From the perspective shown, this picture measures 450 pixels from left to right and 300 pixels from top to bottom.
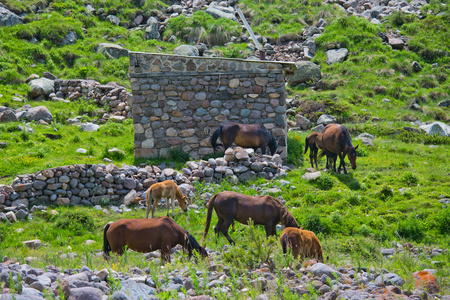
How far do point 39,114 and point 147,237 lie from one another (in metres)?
13.2

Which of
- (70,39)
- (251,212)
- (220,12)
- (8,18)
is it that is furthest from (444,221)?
(8,18)

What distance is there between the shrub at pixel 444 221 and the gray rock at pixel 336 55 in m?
19.9

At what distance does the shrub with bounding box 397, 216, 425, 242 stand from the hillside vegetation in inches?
1.1

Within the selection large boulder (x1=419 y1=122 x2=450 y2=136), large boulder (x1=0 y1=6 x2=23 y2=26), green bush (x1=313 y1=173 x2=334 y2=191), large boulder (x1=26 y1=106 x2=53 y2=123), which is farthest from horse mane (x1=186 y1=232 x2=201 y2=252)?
large boulder (x1=0 y1=6 x2=23 y2=26)

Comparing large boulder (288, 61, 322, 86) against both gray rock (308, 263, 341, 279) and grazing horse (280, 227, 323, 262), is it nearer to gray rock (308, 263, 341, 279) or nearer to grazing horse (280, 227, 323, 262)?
grazing horse (280, 227, 323, 262)

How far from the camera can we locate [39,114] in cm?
1978

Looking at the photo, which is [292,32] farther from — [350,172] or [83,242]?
[83,242]

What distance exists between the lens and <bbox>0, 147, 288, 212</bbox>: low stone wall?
1316 cm

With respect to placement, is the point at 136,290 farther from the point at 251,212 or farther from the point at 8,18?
the point at 8,18

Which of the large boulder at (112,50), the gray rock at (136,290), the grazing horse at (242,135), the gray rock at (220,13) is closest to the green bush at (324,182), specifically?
the grazing horse at (242,135)

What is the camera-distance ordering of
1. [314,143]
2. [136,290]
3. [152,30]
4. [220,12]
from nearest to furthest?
[136,290] → [314,143] → [152,30] → [220,12]

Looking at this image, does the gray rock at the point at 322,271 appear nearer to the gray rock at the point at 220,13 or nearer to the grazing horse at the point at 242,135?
the grazing horse at the point at 242,135

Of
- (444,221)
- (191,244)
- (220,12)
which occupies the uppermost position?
(220,12)

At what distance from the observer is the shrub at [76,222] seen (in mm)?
11758
